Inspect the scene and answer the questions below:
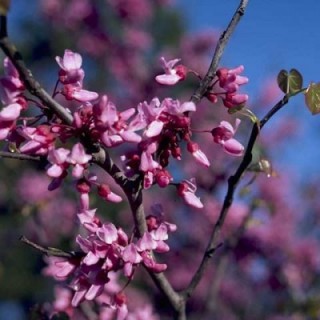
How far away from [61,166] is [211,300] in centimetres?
177

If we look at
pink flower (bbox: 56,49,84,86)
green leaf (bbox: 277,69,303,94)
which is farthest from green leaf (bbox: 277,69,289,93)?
pink flower (bbox: 56,49,84,86)

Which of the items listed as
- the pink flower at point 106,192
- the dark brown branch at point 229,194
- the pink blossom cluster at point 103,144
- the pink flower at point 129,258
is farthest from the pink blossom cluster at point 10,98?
A: the dark brown branch at point 229,194

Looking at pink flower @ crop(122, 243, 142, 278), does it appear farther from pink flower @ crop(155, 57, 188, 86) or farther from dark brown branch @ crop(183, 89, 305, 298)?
pink flower @ crop(155, 57, 188, 86)

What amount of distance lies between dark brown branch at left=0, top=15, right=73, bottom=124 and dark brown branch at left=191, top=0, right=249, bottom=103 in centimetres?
30

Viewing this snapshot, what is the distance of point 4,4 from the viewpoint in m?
1.13

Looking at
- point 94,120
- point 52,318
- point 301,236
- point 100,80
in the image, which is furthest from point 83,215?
point 100,80

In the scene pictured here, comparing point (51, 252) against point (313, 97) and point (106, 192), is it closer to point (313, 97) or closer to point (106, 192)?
point (106, 192)

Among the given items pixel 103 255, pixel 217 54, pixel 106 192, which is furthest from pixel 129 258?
pixel 217 54

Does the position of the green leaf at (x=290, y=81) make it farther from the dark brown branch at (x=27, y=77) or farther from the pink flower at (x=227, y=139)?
the dark brown branch at (x=27, y=77)

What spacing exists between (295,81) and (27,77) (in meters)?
0.65

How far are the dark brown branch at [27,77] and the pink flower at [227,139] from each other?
377 mm

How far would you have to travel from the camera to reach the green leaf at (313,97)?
1508mm

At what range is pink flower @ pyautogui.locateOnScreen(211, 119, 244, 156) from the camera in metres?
1.53

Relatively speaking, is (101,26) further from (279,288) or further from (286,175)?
(279,288)
